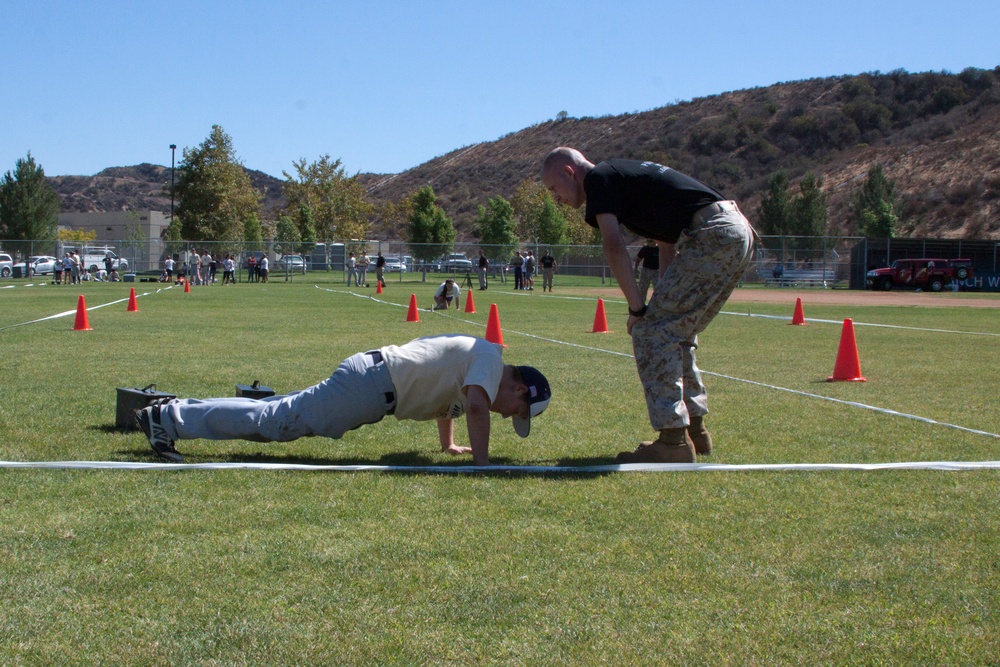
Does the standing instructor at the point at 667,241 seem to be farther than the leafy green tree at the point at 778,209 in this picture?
No

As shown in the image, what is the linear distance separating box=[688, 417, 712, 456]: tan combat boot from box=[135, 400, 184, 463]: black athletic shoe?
2867mm

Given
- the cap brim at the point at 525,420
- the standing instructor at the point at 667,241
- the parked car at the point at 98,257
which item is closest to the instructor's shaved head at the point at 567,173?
the standing instructor at the point at 667,241

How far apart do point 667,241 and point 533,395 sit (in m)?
1.12

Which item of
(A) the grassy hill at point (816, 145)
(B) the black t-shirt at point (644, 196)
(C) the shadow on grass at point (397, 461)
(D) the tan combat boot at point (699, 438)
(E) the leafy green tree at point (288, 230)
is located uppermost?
(A) the grassy hill at point (816, 145)

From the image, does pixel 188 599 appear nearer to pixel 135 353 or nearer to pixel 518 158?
pixel 135 353

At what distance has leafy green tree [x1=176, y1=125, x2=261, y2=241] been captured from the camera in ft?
235

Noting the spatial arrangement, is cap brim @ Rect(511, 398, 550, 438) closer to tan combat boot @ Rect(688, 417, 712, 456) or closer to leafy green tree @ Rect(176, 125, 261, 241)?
tan combat boot @ Rect(688, 417, 712, 456)

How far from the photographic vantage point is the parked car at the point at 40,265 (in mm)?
56125

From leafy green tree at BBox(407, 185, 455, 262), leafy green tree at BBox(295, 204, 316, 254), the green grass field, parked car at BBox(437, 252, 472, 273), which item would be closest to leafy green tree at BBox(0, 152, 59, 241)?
leafy green tree at BBox(295, 204, 316, 254)

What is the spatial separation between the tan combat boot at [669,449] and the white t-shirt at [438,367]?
3.05ft

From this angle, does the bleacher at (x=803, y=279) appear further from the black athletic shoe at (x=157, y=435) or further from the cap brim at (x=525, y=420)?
the black athletic shoe at (x=157, y=435)

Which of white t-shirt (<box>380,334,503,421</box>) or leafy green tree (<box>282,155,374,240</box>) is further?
leafy green tree (<box>282,155,374,240</box>)

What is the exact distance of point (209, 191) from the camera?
71438mm

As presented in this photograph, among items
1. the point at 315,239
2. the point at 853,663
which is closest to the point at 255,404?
the point at 853,663
